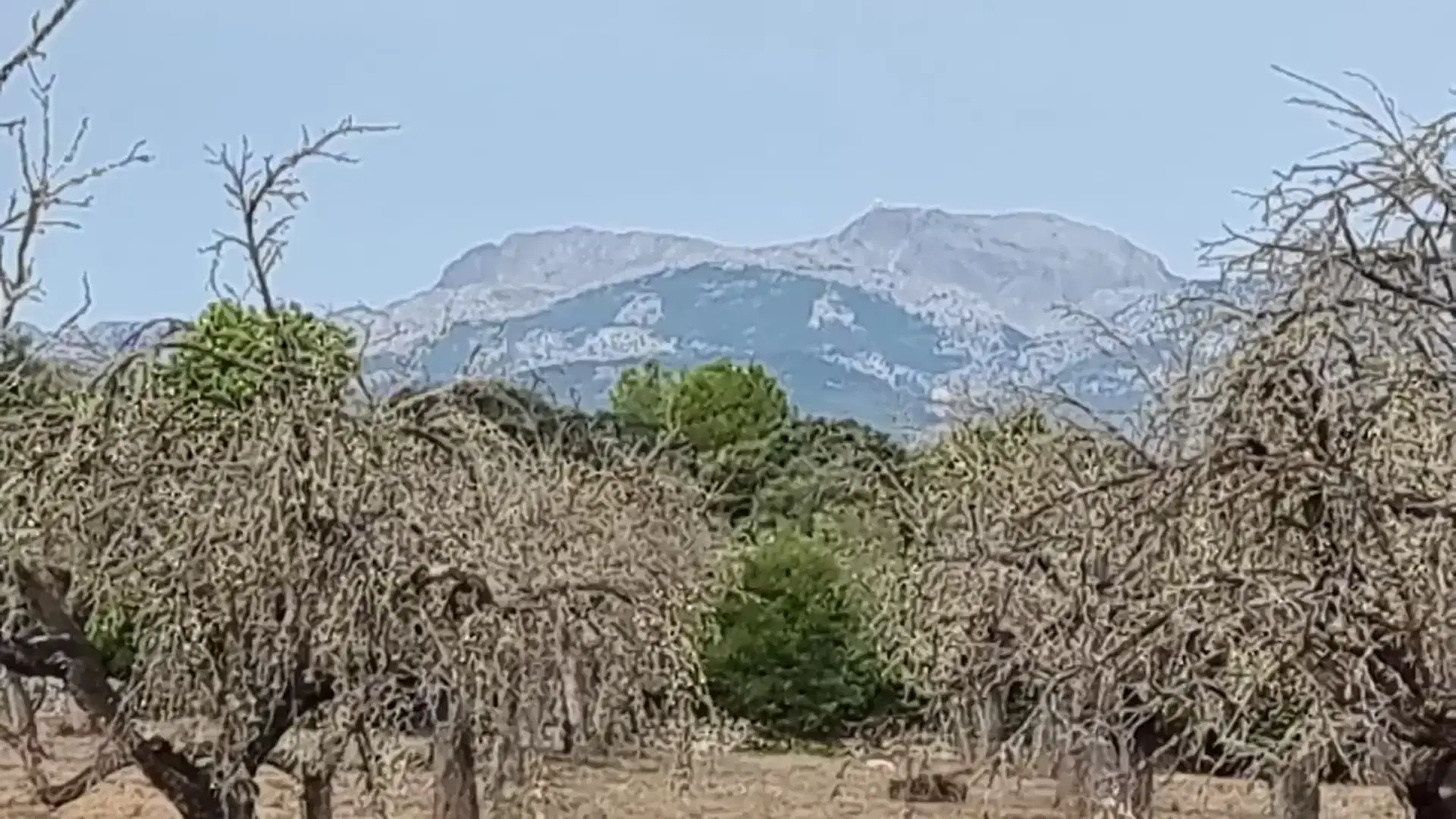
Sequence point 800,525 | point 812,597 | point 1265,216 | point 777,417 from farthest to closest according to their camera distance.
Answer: point 777,417 < point 800,525 < point 812,597 < point 1265,216

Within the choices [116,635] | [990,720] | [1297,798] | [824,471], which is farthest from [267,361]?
[824,471]

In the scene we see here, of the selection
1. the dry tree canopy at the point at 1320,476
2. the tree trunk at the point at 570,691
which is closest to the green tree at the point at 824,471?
the tree trunk at the point at 570,691

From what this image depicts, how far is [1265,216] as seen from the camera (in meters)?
4.41

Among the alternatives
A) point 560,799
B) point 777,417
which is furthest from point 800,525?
point 560,799

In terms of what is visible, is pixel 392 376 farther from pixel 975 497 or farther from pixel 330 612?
pixel 975 497

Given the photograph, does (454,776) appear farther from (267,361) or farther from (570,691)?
(267,361)

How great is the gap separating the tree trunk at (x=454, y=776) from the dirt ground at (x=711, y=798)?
1.03 metres

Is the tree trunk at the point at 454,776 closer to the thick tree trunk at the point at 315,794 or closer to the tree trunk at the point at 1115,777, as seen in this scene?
the thick tree trunk at the point at 315,794

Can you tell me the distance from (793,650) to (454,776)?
9.69 m

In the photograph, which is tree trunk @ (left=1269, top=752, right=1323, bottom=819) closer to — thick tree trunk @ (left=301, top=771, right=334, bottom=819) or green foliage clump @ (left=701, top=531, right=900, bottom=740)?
thick tree trunk @ (left=301, top=771, right=334, bottom=819)

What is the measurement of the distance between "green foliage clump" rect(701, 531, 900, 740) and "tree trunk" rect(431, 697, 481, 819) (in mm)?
8580

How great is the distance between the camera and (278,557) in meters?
5.65

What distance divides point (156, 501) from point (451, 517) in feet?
3.20

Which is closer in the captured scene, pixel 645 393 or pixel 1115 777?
pixel 1115 777
